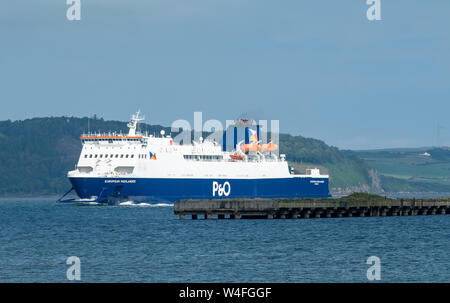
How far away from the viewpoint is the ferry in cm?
9050

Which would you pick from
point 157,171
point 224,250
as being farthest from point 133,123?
point 224,250

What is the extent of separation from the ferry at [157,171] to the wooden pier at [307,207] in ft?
68.9

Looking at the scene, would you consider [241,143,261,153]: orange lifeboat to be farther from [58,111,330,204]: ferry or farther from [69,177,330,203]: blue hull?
[69,177,330,203]: blue hull

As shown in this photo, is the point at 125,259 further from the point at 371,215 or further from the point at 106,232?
the point at 371,215

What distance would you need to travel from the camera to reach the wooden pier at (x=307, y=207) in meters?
64.7

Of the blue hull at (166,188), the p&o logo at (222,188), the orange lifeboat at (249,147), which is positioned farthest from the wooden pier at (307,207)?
the orange lifeboat at (249,147)

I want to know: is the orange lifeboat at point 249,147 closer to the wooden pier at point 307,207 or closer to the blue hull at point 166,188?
the blue hull at point 166,188

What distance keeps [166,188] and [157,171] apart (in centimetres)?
214

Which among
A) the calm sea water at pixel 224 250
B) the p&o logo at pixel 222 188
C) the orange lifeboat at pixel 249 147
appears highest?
the orange lifeboat at pixel 249 147

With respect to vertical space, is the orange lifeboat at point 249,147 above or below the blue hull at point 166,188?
above

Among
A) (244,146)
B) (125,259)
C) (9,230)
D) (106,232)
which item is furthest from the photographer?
(244,146)
